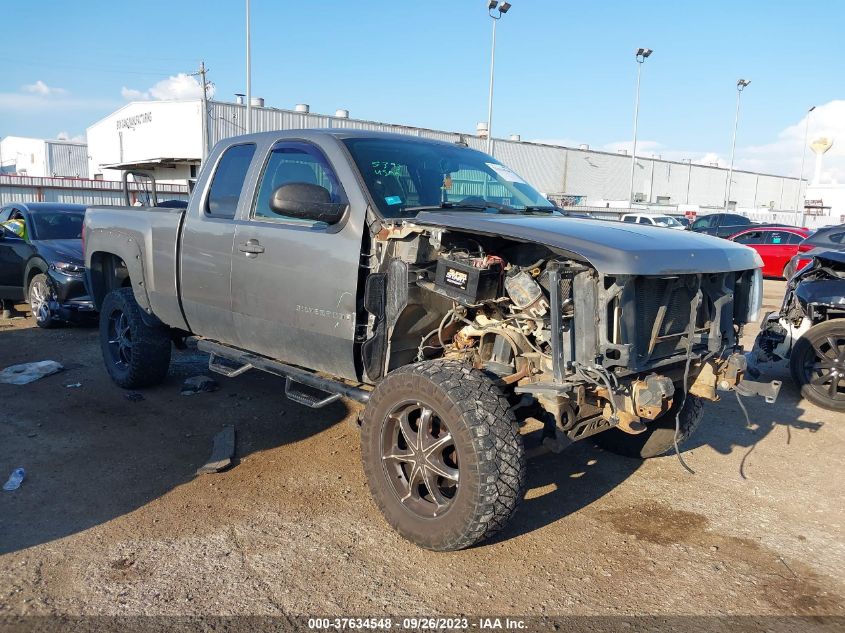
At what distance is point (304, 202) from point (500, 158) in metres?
39.0

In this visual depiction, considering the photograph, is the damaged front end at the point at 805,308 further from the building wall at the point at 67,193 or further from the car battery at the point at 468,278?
the building wall at the point at 67,193

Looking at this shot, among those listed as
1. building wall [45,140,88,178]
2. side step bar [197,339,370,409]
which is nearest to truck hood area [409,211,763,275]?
side step bar [197,339,370,409]

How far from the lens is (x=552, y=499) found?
418 cm

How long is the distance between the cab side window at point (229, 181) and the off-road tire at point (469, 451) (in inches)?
83.4

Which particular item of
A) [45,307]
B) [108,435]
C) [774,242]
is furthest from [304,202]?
[774,242]

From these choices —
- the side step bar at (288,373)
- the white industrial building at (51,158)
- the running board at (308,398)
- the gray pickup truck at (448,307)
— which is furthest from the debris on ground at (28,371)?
the white industrial building at (51,158)

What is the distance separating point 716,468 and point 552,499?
4.68ft

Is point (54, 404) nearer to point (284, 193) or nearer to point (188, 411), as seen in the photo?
point (188, 411)

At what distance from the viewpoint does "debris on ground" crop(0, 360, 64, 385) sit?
6391mm

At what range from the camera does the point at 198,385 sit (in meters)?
6.24

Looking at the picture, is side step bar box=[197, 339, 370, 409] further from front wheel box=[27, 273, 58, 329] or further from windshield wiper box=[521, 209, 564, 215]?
front wheel box=[27, 273, 58, 329]

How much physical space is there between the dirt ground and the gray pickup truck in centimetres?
33

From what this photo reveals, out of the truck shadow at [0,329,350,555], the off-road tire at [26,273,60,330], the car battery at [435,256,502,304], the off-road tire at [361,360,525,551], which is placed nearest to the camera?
the off-road tire at [361,360,525,551]

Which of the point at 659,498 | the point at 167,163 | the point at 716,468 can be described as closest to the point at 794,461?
the point at 716,468
